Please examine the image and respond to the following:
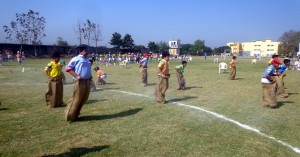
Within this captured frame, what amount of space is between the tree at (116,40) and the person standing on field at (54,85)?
7841 centimetres

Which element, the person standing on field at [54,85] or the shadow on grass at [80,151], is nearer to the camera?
the shadow on grass at [80,151]

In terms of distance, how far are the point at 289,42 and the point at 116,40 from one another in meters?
67.3

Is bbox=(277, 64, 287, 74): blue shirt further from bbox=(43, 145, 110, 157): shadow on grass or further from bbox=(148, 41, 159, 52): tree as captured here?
bbox=(148, 41, 159, 52): tree

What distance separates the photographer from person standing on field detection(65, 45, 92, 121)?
808cm

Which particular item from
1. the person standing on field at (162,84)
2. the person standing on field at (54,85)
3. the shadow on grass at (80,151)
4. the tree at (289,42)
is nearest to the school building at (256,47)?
the tree at (289,42)

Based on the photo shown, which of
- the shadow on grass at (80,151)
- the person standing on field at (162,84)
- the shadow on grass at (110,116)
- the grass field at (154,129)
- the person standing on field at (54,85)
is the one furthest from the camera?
the person standing on field at (162,84)

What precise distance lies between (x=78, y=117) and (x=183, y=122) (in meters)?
3.28

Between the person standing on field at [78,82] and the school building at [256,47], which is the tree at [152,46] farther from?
the person standing on field at [78,82]

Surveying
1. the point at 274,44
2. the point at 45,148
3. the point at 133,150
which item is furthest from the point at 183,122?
the point at 274,44

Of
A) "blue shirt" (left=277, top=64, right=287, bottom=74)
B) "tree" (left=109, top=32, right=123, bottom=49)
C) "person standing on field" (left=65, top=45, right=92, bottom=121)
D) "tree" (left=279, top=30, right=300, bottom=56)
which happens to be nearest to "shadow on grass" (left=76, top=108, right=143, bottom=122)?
"person standing on field" (left=65, top=45, right=92, bottom=121)

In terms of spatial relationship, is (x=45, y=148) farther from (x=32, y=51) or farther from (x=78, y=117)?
(x=32, y=51)

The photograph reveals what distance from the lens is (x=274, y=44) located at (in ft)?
473

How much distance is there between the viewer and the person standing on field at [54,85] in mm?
10336

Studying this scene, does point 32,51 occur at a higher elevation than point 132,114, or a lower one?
higher
